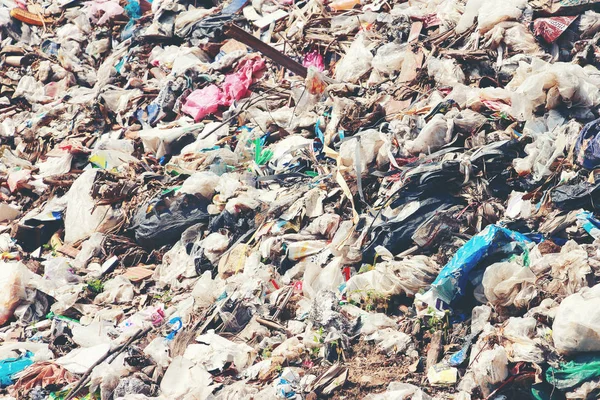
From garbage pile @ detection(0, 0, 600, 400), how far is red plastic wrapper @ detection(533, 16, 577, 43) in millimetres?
34

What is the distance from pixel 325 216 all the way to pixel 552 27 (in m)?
2.27

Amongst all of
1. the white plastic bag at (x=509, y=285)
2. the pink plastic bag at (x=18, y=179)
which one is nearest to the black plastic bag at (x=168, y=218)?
the pink plastic bag at (x=18, y=179)

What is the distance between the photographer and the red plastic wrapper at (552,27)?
5676 millimetres

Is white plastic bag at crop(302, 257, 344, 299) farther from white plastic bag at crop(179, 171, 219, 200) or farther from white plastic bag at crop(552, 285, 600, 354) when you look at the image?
white plastic bag at crop(552, 285, 600, 354)

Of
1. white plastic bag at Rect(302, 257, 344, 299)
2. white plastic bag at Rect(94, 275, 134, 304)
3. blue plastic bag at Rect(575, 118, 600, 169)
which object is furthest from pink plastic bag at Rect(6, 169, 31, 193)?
blue plastic bag at Rect(575, 118, 600, 169)

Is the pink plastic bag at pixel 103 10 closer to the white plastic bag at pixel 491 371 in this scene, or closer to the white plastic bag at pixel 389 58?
the white plastic bag at pixel 389 58

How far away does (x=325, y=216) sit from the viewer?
505 cm

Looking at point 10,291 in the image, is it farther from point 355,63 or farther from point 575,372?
point 575,372

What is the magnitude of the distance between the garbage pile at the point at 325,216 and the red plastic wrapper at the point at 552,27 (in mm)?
34

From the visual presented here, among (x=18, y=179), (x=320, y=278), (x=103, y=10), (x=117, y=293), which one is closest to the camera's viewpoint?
(x=320, y=278)

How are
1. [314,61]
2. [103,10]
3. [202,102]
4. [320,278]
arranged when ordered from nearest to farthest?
[320,278] < [202,102] < [314,61] < [103,10]

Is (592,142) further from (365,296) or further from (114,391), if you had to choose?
(114,391)

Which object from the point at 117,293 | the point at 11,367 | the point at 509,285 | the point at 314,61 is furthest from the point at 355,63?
the point at 11,367

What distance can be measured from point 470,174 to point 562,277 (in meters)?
1.08
